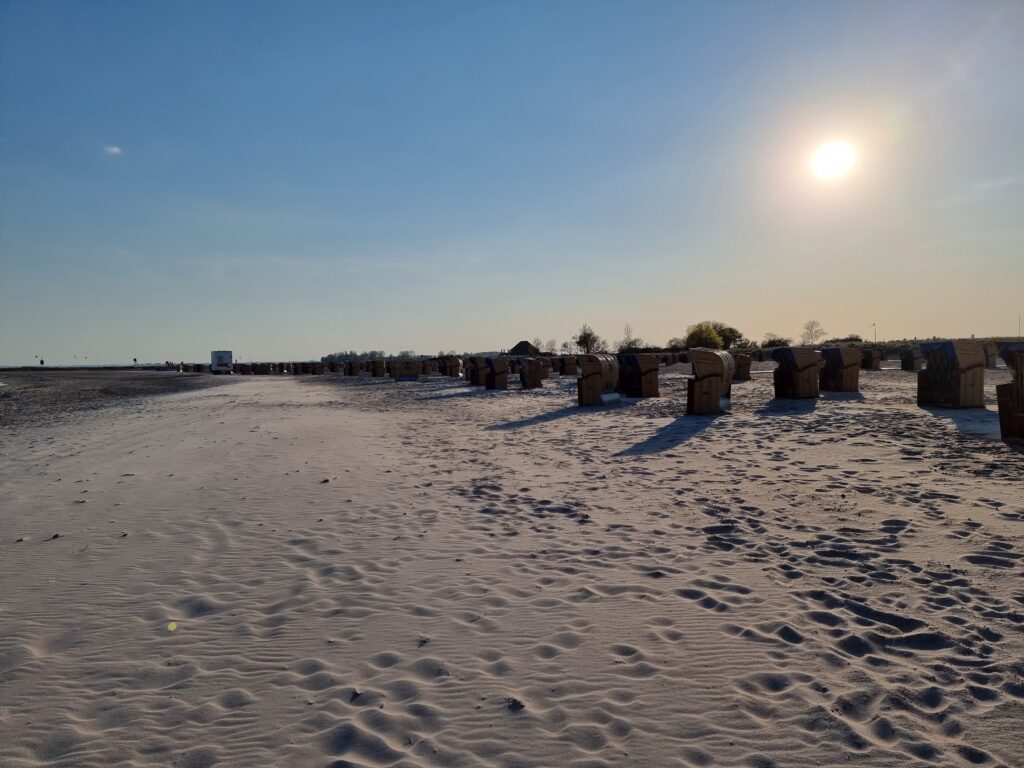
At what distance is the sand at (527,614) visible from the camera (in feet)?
9.50

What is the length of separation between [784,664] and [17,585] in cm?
617

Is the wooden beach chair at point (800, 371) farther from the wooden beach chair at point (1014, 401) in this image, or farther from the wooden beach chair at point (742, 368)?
the wooden beach chair at point (742, 368)

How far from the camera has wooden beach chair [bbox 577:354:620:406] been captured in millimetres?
17750

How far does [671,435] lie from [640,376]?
7882mm

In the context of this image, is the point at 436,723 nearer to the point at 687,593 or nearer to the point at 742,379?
the point at 687,593

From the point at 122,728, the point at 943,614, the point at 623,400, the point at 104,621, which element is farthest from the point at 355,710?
the point at 623,400

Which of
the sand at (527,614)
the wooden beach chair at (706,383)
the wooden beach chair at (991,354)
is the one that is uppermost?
the wooden beach chair at (991,354)

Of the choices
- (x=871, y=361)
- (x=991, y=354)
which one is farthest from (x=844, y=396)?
(x=991, y=354)

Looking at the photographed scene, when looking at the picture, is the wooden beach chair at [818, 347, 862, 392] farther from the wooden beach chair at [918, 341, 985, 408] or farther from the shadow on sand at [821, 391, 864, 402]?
the wooden beach chair at [918, 341, 985, 408]

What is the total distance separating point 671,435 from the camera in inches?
470

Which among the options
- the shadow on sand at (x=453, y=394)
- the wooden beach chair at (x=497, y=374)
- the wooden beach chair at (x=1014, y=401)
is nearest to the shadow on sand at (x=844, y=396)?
the wooden beach chair at (x=1014, y=401)

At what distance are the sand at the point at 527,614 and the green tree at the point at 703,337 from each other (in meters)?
50.6

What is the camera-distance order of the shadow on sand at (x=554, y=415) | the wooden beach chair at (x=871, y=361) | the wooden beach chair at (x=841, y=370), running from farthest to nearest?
the wooden beach chair at (x=871, y=361)
the wooden beach chair at (x=841, y=370)
the shadow on sand at (x=554, y=415)

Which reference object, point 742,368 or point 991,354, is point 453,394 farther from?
point 991,354
